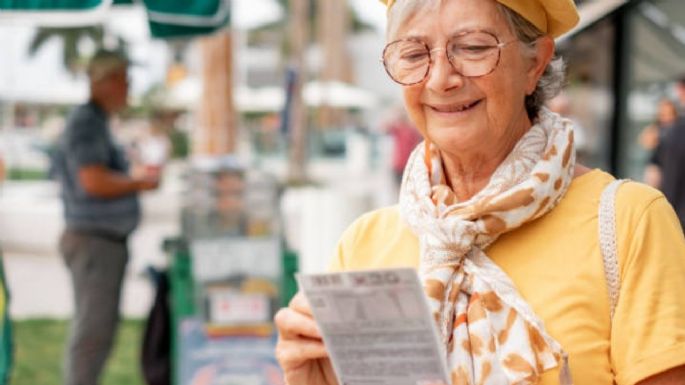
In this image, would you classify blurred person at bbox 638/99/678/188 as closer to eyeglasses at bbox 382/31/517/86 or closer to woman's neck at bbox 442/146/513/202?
woman's neck at bbox 442/146/513/202

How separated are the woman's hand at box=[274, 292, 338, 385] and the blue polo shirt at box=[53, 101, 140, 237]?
3.89 m

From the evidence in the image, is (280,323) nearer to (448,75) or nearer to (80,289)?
(448,75)

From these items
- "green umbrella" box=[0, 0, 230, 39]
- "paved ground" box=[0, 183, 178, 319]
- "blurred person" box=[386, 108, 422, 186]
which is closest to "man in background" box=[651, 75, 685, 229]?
"green umbrella" box=[0, 0, 230, 39]

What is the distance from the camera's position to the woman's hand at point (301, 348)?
5.91ft

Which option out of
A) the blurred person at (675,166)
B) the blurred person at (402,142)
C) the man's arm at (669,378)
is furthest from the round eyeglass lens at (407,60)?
the blurred person at (402,142)

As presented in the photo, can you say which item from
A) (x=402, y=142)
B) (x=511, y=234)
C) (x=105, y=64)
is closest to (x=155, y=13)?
(x=105, y=64)

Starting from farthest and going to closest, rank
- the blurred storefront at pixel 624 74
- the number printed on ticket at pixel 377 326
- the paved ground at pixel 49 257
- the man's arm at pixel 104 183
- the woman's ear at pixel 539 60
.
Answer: the paved ground at pixel 49 257 < the blurred storefront at pixel 624 74 < the man's arm at pixel 104 183 < the woman's ear at pixel 539 60 < the number printed on ticket at pixel 377 326

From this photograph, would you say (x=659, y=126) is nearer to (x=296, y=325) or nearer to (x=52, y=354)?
(x=52, y=354)

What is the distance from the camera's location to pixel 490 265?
1.88 m

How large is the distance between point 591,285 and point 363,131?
44189mm

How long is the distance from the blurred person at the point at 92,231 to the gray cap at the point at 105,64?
0.04m

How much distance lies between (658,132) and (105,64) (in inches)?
185

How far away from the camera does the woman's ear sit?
1.98 metres

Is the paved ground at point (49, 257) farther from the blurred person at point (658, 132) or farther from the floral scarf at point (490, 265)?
the floral scarf at point (490, 265)
